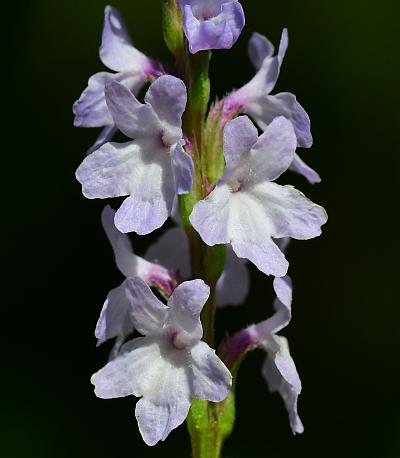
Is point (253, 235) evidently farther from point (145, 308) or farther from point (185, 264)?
point (185, 264)

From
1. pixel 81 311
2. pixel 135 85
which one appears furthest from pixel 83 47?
pixel 135 85

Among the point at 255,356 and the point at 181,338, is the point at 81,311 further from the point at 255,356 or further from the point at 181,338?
the point at 181,338

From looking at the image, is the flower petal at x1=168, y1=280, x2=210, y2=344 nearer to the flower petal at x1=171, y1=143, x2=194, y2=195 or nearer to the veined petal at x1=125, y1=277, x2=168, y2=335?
the veined petal at x1=125, y1=277, x2=168, y2=335

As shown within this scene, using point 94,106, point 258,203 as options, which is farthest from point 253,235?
point 94,106

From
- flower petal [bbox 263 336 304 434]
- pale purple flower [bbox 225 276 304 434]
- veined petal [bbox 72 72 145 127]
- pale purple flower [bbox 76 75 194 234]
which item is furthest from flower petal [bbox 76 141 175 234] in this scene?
flower petal [bbox 263 336 304 434]

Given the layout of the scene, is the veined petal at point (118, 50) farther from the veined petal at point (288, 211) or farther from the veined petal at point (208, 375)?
the veined petal at point (208, 375)
